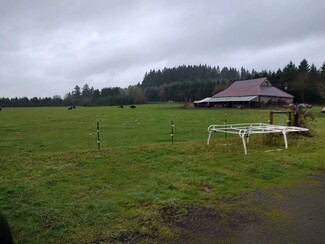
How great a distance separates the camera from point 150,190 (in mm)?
5742

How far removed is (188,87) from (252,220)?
109649 mm

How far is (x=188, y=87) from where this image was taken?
11269cm

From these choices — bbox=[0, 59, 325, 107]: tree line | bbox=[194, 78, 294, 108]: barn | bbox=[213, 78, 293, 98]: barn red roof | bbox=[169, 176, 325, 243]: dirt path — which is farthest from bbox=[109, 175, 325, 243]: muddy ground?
bbox=[213, 78, 293, 98]: barn red roof

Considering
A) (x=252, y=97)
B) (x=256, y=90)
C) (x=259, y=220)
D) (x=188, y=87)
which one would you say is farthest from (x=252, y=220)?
(x=188, y=87)

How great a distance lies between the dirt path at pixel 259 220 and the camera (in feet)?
12.5

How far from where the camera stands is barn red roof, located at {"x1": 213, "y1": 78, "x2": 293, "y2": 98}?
6669 centimetres

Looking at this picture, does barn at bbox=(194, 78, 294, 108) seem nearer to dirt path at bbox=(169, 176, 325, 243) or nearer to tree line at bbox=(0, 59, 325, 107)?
tree line at bbox=(0, 59, 325, 107)

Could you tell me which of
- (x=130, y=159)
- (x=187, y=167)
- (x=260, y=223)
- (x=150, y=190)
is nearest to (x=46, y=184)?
(x=150, y=190)

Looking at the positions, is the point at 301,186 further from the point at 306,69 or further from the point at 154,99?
the point at 154,99

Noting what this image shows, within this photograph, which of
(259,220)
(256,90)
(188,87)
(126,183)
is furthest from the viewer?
Answer: (188,87)

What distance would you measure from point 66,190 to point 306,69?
8379cm

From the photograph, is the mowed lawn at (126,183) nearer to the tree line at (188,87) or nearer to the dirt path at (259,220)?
the dirt path at (259,220)

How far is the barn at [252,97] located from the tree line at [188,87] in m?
7.48

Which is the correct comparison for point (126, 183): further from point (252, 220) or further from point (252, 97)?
point (252, 97)
